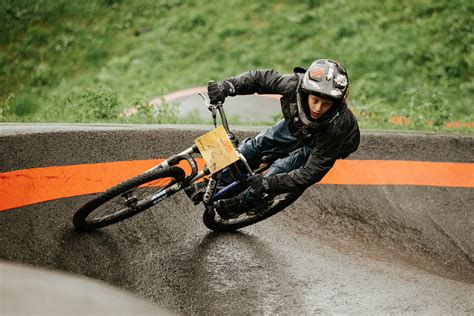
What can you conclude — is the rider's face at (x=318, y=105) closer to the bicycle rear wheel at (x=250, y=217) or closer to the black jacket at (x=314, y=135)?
the black jacket at (x=314, y=135)

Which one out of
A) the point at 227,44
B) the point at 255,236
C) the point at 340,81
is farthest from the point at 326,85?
the point at 227,44

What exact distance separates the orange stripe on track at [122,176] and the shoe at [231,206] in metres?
1.29

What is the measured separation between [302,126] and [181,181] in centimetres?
115

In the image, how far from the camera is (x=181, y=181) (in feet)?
16.7

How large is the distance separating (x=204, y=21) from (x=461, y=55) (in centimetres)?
604

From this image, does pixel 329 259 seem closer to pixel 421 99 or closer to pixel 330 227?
pixel 330 227

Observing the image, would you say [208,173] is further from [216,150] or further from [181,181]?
[216,150]

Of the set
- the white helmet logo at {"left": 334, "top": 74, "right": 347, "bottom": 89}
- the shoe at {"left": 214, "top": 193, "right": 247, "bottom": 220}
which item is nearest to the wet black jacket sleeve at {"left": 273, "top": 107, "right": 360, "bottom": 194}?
the white helmet logo at {"left": 334, "top": 74, "right": 347, "bottom": 89}

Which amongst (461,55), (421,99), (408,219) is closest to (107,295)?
(408,219)

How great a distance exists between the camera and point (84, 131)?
21.6 ft

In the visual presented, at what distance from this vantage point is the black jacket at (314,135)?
4.85m

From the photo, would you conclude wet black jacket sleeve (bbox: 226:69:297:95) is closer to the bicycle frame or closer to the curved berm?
the bicycle frame

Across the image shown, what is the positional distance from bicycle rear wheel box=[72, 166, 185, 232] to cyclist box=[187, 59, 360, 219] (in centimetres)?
38

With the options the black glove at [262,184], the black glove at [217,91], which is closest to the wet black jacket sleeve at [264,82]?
the black glove at [217,91]
